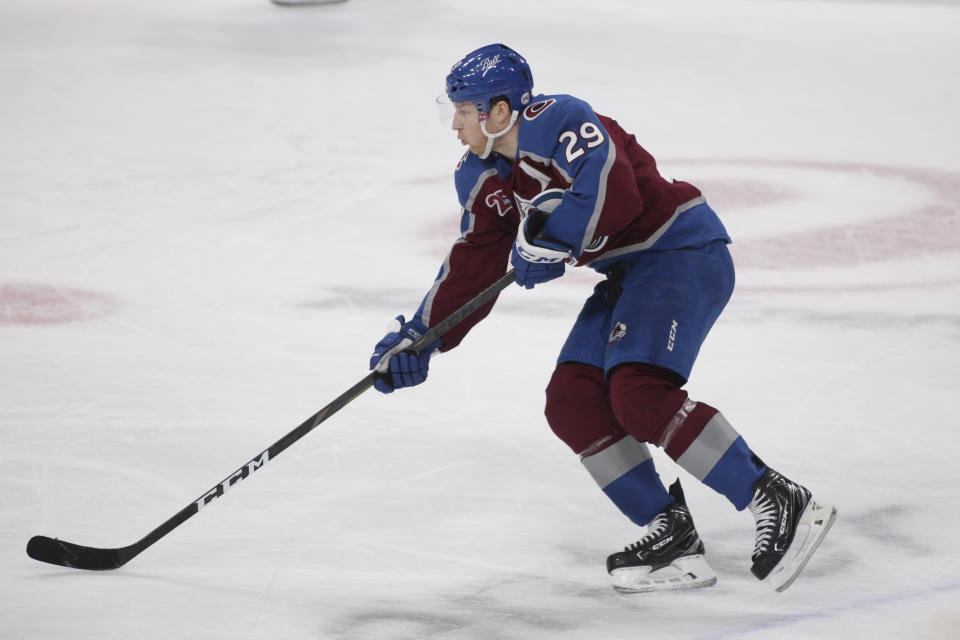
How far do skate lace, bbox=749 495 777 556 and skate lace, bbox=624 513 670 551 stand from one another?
9.3 inches

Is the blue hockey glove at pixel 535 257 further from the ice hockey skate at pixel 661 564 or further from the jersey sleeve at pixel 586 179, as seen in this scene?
the ice hockey skate at pixel 661 564

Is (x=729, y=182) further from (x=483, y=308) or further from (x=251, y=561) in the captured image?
(x=251, y=561)

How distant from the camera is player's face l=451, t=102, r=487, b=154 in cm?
238

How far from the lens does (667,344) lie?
2.24 m

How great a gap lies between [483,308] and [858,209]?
2.89 meters

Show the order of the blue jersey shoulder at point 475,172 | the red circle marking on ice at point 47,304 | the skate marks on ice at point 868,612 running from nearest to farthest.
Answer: the skate marks on ice at point 868,612, the blue jersey shoulder at point 475,172, the red circle marking on ice at point 47,304

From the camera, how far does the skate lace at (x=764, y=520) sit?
215 cm

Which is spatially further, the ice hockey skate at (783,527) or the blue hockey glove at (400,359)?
the blue hockey glove at (400,359)

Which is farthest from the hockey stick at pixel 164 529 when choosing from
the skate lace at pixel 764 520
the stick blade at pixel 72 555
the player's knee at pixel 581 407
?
the skate lace at pixel 764 520

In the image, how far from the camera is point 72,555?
240 centimetres

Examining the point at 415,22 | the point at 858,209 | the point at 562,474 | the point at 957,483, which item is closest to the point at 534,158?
the point at 562,474

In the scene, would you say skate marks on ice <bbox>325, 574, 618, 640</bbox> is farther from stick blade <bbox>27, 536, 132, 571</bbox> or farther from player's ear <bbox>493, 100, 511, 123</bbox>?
player's ear <bbox>493, 100, 511, 123</bbox>

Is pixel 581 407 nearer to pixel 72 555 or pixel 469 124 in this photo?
pixel 469 124

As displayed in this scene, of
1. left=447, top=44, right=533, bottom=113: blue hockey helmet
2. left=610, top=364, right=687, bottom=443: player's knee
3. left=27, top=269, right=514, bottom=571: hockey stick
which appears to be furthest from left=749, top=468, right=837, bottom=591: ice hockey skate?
left=447, top=44, right=533, bottom=113: blue hockey helmet
